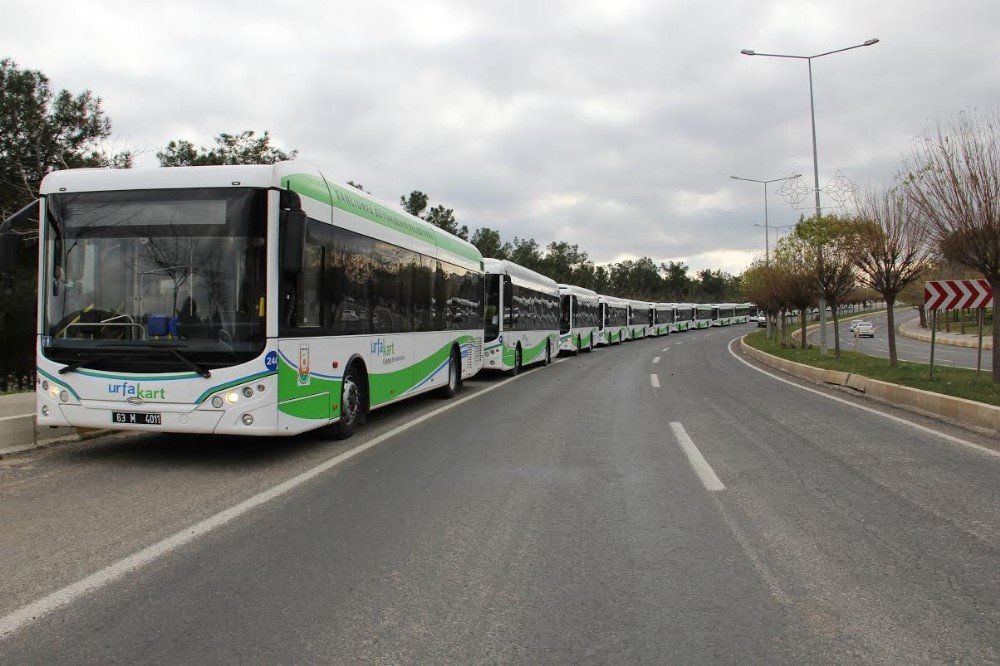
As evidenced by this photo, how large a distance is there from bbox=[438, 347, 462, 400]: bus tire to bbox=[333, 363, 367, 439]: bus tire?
4.51m

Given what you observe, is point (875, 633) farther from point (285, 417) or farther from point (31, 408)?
point (31, 408)

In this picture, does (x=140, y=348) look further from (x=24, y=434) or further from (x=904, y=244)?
(x=904, y=244)

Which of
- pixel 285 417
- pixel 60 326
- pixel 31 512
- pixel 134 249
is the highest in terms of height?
pixel 134 249

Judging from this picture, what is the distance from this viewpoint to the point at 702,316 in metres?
85.4

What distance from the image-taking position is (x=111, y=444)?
28.2 ft

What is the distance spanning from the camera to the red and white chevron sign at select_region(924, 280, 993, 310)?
50.6 feet

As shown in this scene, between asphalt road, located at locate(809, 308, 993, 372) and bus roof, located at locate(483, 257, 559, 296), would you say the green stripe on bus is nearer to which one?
bus roof, located at locate(483, 257, 559, 296)

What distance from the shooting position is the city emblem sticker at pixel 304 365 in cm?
774

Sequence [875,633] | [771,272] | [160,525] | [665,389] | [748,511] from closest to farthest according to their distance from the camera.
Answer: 1. [875,633]
2. [160,525]
3. [748,511]
4. [665,389]
5. [771,272]

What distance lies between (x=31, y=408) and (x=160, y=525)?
6.00 metres

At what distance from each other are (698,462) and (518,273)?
1379 centimetres

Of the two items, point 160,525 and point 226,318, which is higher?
point 226,318

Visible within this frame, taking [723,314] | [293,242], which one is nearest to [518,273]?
[293,242]

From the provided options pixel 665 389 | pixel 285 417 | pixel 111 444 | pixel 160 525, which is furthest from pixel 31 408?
pixel 665 389
